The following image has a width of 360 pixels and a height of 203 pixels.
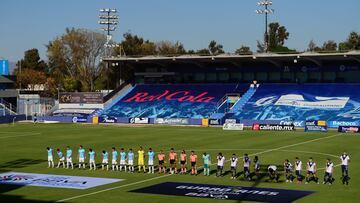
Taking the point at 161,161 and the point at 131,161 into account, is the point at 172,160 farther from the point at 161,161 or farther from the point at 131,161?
the point at 131,161

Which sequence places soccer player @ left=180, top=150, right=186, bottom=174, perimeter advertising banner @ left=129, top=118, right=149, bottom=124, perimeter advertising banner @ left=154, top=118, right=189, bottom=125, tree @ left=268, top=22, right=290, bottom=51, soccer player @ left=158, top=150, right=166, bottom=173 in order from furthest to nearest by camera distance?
tree @ left=268, top=22, right=290, bottom=51
perimeter advertising banner @ left=129, top=118, right=149, bottom=124
perimeter advertising banner @ left=154, top=118, right=189, bottom=125
soccer player @ left=158, top=150, right=166, bottom=173
soccer player @ left=180, top=150, right=186, bottom=174

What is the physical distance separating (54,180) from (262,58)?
200 feet

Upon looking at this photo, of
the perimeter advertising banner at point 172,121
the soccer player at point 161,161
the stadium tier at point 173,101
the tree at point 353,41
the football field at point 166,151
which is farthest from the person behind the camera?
the tree at point 353,41

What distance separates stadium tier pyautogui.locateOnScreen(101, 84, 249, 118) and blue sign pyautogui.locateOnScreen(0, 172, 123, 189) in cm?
5119

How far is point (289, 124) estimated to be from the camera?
72.9m

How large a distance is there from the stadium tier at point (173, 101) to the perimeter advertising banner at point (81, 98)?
3.65 metres

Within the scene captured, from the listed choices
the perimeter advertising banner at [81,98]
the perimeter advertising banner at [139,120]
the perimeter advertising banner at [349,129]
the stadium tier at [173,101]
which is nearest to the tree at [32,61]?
the perimeter advertising banner at [81,98]

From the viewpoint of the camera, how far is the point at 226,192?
3020 cm

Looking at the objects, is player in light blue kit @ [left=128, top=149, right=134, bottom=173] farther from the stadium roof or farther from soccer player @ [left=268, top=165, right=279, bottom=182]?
the stadium roof

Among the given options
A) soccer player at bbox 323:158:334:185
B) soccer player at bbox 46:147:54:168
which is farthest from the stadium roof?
soccer player at bbox 46:147:54:168

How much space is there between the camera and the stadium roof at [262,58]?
281ft

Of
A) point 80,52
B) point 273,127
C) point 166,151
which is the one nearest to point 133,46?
point 80,52

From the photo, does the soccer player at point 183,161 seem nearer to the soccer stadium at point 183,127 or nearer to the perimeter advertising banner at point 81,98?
the soccer stadium at point 183,127

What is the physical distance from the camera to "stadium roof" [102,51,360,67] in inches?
3369
